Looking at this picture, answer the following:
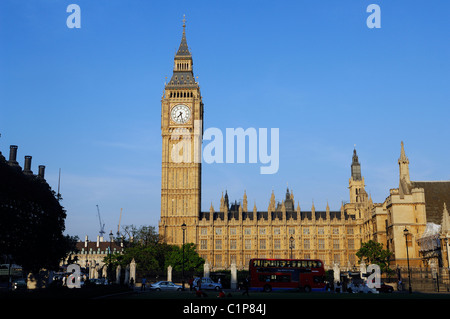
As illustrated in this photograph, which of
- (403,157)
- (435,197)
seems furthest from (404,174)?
(435,197)

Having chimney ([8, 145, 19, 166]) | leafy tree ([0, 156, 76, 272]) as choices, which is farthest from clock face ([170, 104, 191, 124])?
leafy tree ([0, 156, 76, 272])

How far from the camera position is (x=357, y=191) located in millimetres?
133625

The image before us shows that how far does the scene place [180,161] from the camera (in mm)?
110312

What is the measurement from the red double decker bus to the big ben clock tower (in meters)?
59.8

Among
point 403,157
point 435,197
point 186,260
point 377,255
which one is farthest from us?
point 186,260

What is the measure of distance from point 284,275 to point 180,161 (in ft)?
214

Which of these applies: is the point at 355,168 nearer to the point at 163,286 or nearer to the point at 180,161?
the point at 180,161

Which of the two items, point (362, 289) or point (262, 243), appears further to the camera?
point (262, 243)

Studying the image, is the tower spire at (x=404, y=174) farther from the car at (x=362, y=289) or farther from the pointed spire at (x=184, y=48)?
the pointed spire at (x=184, y=48)

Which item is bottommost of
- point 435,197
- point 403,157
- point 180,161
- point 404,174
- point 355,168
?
point 435,197

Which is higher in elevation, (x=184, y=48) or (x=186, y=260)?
(x=184, y=48)

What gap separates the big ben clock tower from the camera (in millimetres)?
107562
